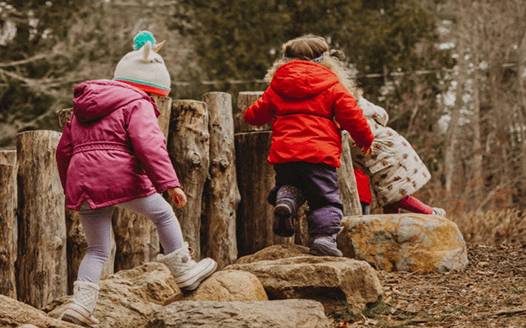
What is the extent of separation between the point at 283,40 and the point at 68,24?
4.68m

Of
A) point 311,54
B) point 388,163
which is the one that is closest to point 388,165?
point 388,163

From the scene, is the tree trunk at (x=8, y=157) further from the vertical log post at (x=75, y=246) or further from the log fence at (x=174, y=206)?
the vertical log post at (x=75, y=246)

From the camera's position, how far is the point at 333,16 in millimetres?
10250

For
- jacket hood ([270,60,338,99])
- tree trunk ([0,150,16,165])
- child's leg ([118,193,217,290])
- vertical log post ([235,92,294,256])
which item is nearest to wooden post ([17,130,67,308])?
tree trunk ([0,150,16,165])

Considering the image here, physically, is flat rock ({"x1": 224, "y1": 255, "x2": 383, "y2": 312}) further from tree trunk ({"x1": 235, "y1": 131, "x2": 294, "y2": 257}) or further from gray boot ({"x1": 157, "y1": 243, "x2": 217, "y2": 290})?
tree trunk ({"x1": 235, "y1": 131, "x2": 294, "y2": 257})

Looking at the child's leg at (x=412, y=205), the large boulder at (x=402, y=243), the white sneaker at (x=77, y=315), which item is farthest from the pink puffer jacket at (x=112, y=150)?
the child's leg at (x=412, y=205)

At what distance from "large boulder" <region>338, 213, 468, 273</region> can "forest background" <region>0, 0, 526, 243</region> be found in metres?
3.64

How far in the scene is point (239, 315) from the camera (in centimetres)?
307

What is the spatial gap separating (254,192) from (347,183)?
2.36 feet

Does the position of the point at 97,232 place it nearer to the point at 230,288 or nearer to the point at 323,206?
the point at 230,288

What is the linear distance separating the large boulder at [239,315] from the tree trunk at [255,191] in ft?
5.74

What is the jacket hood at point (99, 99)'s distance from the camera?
3.58 meters

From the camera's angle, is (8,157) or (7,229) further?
(8,157)

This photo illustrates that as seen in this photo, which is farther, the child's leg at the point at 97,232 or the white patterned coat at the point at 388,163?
the white patterned coat at the point at 388,163
